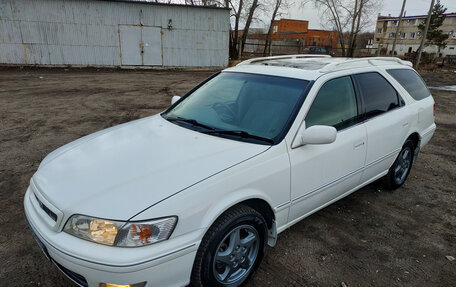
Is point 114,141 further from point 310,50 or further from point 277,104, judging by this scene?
point 310,50

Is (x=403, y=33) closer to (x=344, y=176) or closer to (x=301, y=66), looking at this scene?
(x=301, y=66)

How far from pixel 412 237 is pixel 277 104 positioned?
198 centimetres

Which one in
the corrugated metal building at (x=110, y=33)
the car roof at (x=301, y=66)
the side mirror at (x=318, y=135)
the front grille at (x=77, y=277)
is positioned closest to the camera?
the front grille at (x=77, y=277)

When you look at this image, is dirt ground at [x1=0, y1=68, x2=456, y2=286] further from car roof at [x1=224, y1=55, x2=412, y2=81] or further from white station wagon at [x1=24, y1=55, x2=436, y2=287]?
car roof at [x1=224, y1=55, x2=412, y2=81]

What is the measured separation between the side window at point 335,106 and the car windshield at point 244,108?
7.2 inches

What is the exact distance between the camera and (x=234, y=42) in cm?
2491

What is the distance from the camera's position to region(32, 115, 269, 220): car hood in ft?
6.27

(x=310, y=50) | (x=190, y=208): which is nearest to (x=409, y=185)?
(x=190, y=208)

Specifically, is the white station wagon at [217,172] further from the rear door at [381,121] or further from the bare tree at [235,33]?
the bare tree at [235,33]

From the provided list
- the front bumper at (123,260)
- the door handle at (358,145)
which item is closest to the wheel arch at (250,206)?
the front bumper at (123,260)

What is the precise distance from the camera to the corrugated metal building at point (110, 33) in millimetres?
16828

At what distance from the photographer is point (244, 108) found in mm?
2906

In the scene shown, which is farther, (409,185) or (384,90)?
(409,185)

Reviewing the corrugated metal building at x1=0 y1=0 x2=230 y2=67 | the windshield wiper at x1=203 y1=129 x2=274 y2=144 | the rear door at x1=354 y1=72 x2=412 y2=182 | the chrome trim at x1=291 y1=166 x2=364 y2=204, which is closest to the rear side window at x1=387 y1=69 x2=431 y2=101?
the rear door at x1=354 y1=72 x2=412 y2=182
